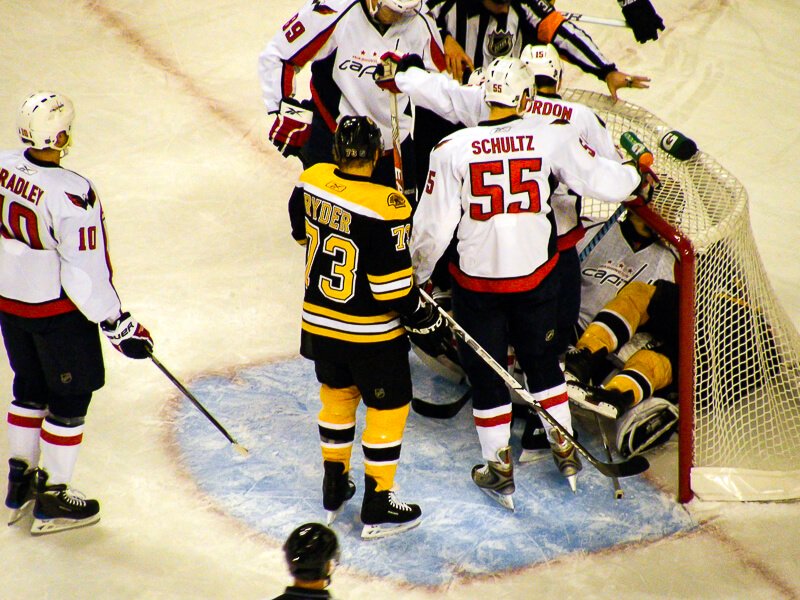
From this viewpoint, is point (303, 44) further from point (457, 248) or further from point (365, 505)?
point (365, 505)

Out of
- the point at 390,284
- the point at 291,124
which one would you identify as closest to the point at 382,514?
the point at 390,284

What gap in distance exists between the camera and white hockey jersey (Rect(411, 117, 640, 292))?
3.16 metres

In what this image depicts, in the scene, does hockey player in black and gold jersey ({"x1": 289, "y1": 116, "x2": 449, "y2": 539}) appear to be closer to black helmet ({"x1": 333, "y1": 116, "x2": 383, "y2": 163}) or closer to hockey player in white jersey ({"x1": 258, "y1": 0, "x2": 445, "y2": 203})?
black helmet ({"x1": 333, "y1": 116, "x2": 383, "y2": 163})

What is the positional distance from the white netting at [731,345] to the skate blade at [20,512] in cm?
220

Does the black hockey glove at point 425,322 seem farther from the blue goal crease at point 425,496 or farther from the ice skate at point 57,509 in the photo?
the ice skate at point 57,509

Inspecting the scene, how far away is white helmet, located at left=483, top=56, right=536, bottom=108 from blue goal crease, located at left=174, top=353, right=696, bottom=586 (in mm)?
1312

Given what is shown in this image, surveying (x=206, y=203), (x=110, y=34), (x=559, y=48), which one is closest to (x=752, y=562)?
(x=559, y=48)

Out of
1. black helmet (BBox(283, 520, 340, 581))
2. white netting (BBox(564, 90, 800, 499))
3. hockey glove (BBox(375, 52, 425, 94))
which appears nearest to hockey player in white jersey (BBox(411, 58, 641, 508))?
white netting (BBox(564, 90, 800, 499))

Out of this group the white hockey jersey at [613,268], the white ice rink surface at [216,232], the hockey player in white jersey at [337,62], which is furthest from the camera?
the white hockey jersey at [613,268]

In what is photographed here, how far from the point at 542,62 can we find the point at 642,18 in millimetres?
1097

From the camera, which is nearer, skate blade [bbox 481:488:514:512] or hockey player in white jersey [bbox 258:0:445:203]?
skate blade [bbox 481:488:514:512]

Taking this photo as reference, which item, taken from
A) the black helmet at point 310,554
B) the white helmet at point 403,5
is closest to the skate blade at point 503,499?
the black helmet at point 310,554

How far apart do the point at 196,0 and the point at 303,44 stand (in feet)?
10.1

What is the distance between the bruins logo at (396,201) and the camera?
2983mm
